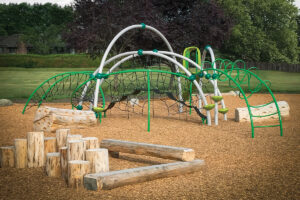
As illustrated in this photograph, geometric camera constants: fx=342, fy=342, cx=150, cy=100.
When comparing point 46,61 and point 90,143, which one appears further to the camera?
point 46,61

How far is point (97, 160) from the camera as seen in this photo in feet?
13.4

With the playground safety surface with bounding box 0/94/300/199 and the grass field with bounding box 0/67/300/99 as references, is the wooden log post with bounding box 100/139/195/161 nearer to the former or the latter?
the playground safety surface with bounding box 0/94/300/199

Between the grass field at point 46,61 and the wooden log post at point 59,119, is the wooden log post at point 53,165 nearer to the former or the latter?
the wooden log post at point 59,119

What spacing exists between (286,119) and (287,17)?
124 feet

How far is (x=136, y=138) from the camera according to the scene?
683cm

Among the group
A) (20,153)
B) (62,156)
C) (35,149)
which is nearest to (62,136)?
(35,149)

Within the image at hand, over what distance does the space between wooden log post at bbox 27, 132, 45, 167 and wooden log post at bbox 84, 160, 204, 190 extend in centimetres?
124

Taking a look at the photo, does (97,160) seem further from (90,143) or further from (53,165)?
(53,165)

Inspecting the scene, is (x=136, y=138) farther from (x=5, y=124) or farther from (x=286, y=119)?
(x=286, y=119)

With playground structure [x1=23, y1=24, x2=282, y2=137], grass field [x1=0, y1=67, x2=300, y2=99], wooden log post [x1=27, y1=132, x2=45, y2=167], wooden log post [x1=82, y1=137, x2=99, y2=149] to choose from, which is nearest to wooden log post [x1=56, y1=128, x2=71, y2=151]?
wooden log post [x1=27, y1=132, x2=45, y2=167]

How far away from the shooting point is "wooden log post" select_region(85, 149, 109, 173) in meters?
4.09

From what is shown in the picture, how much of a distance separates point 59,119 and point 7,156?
8.80 feet

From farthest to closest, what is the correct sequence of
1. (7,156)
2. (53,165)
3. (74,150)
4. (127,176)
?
(7,156) → (53,165) → (74,150) → (127,176)

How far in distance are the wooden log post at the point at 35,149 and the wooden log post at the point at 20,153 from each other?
0.05 metres
